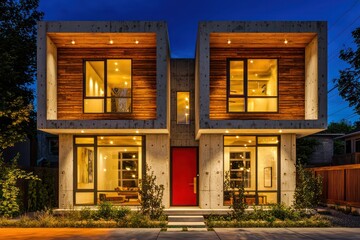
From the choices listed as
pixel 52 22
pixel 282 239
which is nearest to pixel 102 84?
pixel 52 22

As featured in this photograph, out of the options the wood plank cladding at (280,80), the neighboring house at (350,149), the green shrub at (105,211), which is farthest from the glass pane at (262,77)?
the neighboring house at (350,149)

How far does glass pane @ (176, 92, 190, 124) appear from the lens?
52.5ft

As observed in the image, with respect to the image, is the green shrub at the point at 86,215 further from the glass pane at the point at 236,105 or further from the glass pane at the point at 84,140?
the glass pane at the point at 236,105

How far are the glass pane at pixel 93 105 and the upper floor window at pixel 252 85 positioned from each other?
467 cm

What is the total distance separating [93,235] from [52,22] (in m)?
7.45

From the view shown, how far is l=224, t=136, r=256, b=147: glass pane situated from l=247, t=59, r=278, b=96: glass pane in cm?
169

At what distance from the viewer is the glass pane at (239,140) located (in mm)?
14180

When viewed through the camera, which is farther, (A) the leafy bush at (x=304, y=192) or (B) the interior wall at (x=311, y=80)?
(B) the interior wall at (x=311, y=80)

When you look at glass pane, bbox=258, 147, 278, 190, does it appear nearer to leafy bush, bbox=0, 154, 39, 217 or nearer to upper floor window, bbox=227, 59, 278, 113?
upper floor window, bbox=227, 59, 278, 113

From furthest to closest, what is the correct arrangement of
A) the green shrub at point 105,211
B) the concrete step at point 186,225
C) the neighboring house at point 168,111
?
the neighboring house at point 168,111 < the green shrub at point 105,211 < the concrete step at point 186,225

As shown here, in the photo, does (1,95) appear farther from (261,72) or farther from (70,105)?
(261,72)

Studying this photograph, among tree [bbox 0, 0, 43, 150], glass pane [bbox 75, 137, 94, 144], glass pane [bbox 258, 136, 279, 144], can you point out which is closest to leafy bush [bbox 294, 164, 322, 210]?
glass pane [bbox 258, 136, 279, 144]

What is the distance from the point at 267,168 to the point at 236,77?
3.60 metres

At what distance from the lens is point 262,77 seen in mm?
13938
